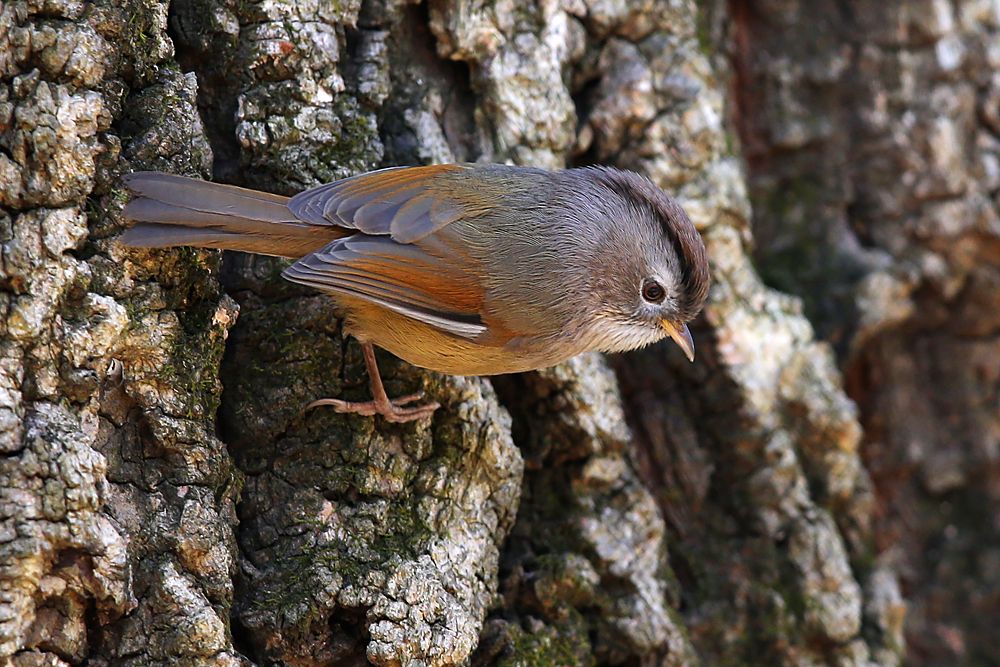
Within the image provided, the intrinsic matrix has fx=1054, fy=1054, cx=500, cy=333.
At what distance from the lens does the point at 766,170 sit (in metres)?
5.20

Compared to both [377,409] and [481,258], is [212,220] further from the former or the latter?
[481,258]

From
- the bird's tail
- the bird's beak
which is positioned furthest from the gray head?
the bird's tail

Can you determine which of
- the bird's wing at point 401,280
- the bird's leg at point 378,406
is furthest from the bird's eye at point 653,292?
the bird's leg at point 378,406

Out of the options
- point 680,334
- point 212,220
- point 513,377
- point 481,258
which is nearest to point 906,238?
point 680,334

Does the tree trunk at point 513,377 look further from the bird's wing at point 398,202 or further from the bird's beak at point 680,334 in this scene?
the bird's beak at point 680,334

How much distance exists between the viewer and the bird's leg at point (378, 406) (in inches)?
146

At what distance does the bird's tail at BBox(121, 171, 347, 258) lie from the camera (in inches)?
125

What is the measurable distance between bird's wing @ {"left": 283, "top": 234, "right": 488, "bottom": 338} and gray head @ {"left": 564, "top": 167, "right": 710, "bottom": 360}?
0.52m

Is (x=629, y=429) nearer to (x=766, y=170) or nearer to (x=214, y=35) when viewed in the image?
(x=766, y=170)

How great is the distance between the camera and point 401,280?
3770mm

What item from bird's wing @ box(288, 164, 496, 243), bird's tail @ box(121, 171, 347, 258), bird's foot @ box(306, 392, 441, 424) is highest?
bird's wing @ box(288, 164, 496, 243)

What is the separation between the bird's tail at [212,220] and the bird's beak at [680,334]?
4.32ft

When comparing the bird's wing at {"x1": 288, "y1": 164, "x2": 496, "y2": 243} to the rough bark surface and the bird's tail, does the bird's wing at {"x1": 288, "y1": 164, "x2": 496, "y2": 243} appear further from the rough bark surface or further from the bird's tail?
the rough bark surface

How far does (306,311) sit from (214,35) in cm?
100
